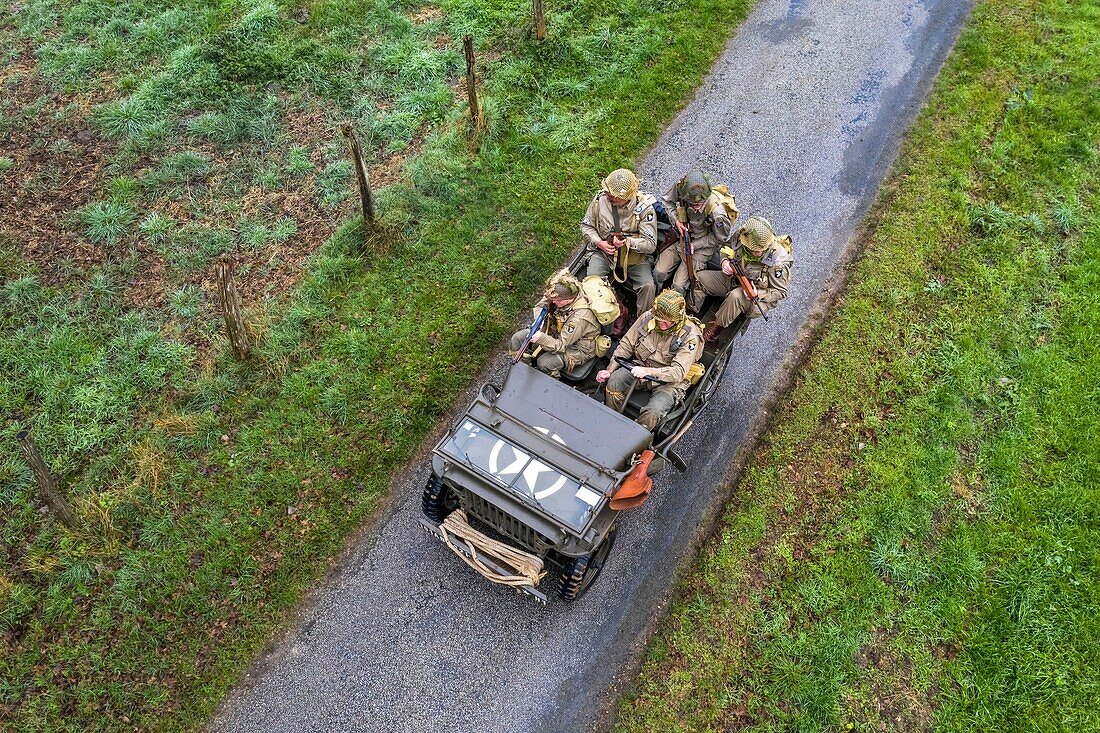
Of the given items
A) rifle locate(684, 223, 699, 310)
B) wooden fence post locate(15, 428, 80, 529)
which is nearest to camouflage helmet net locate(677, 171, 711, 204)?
rifle locate(684, 223, 699, 310)

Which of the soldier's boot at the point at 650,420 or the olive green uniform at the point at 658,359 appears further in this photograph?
the olive green uniform at the point at 658,359

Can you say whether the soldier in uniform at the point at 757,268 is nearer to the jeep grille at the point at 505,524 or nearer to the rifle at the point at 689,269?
the rifle at the point at 689,269

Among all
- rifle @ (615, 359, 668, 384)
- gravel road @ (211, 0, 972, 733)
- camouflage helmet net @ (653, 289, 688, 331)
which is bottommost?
gravel road @ (211, 0, 972, 733)

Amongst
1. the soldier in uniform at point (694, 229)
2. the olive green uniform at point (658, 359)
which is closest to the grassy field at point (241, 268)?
the soldier in uniform at point (694, 229)

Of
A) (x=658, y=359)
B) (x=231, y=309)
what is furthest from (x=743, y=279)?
(x=231, y=309)

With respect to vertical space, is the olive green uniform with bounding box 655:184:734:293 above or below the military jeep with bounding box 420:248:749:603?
above

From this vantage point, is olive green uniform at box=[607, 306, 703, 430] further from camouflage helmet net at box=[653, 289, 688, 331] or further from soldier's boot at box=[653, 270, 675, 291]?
soldier's boot at box=[653, 270, 675, 291]
